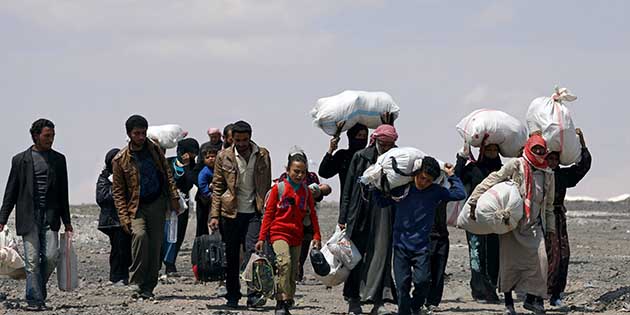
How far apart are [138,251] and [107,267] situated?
5762 millimetres

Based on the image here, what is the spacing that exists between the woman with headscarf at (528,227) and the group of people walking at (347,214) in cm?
1

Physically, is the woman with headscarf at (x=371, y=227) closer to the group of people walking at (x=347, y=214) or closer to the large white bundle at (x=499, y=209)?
the group of people walking at (x=347, y=214)

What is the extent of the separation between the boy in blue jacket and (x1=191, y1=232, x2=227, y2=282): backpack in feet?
7.75

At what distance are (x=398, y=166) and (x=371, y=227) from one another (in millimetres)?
999

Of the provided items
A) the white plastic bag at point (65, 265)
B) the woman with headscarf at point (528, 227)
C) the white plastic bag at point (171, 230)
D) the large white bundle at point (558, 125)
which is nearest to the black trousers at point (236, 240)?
the white plastic bag at point (65, 265)

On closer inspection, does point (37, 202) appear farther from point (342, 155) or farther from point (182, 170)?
point (182, 170)

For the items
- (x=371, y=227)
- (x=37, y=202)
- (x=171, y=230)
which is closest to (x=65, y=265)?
(x=37, y=202)

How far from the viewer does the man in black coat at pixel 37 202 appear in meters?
13.0

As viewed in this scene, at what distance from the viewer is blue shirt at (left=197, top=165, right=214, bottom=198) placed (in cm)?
1513

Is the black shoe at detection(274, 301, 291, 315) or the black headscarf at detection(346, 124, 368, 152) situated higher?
the black headscarf at detection(346, 124, 368, 152)

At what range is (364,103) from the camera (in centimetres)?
1273

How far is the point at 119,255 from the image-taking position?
15.5m

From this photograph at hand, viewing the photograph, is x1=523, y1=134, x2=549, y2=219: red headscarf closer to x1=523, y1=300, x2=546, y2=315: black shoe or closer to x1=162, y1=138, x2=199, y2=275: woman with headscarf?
x1=523, y1=300, x2=546, y2=315: black shoe

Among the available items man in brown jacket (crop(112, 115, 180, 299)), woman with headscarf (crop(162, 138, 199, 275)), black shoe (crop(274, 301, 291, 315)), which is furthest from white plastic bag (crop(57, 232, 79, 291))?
woman with headscarf (crop(162, 138, 199, 275))
